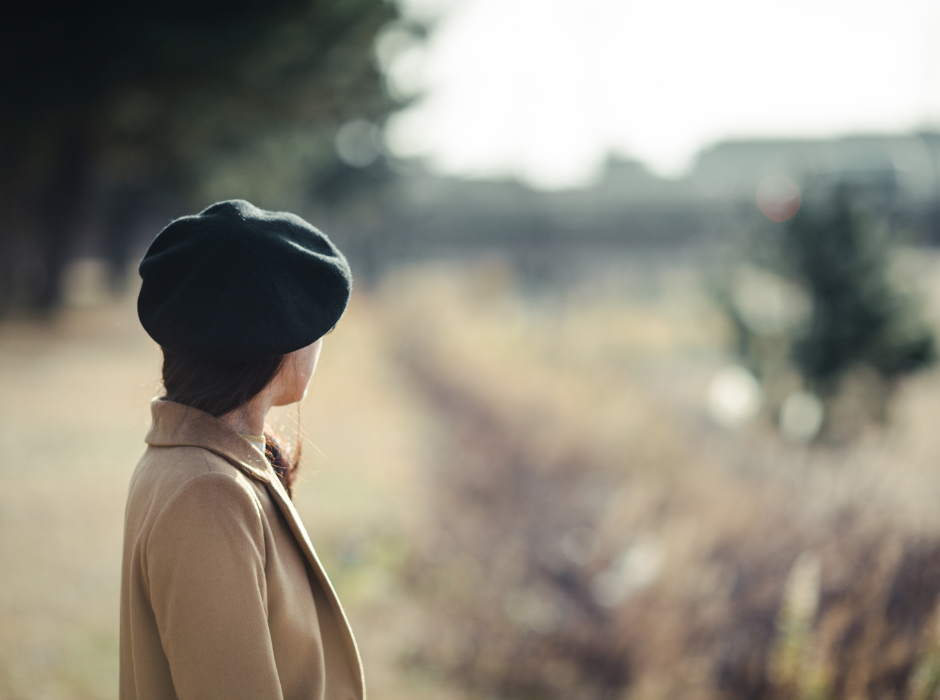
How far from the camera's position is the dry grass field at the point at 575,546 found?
3.10 m

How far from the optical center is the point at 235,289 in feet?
3.75

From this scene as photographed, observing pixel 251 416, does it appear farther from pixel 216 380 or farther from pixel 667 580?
pixel 667 580

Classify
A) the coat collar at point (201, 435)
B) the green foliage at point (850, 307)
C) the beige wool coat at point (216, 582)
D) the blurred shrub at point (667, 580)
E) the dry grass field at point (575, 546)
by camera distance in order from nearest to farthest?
the beige wool coat at point (216, 582), the coat collar at point (201, 435), the blurred shrub at point (667, 580), the dry grass field at point (575, 546), the green foliage at point (850, 307)

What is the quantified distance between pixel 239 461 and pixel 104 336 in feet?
51.8

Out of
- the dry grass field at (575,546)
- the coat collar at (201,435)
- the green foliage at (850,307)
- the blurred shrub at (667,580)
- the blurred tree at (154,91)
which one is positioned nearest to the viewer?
the coat collar at (201,435)

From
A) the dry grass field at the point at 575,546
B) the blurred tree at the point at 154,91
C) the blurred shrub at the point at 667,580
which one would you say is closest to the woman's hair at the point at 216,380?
the dry grass field at the point at 575,546

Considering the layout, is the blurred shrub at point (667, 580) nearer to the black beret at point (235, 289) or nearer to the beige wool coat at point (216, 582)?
the beige wool coat at point (216, 582)

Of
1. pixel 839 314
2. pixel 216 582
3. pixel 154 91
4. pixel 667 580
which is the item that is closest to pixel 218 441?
pixel 216 582

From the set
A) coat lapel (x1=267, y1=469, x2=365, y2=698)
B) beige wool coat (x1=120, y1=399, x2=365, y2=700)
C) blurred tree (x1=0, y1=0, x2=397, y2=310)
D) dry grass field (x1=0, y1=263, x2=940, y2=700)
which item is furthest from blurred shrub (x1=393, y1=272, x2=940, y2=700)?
blurred tree (x1=0, y1=0, x2=397, y2=310)

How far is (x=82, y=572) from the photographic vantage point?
424cm

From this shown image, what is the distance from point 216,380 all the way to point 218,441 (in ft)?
0.37

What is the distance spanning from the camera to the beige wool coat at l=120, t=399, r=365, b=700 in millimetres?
1105

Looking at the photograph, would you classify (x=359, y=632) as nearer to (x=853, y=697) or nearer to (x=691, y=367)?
Answer: (x=853, y=697)

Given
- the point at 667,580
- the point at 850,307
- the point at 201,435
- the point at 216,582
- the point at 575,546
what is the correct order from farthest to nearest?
the point at 850,307 → the point at 575,546 → the point at 667,580 → the point at 201,435 → the point at 216,582
